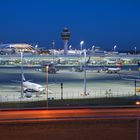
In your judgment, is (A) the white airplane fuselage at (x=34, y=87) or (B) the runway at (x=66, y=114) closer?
(B) the runway at (x=66, y=114)

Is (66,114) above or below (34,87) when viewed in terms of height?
below

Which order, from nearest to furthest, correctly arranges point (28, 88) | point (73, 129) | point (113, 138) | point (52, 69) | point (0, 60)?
point (113, 138)
point (73, 129)
point (28, 88)
point (52, 69)
point (0, 60)

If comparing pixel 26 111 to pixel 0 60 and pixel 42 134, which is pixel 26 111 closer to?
pixel 42 134

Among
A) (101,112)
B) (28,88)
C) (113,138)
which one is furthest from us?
(28,88)

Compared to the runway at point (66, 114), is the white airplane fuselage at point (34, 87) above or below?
above

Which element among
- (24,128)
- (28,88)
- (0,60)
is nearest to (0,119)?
(24,128)

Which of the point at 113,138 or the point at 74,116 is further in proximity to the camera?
the point at 74,116

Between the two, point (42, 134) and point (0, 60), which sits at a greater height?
point (0, 60)

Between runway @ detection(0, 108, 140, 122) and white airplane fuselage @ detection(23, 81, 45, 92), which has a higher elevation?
white airplane fuselage @ detection(23, 81, 45, 92)

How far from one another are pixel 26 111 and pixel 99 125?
1057 centimetres

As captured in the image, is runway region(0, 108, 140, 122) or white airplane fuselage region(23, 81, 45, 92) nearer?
runway region(0, 108, 140, 122)

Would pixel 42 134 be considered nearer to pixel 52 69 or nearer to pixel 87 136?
pixel 87 136

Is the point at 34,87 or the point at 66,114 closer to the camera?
the point at 66,114

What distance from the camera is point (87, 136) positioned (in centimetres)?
3412
